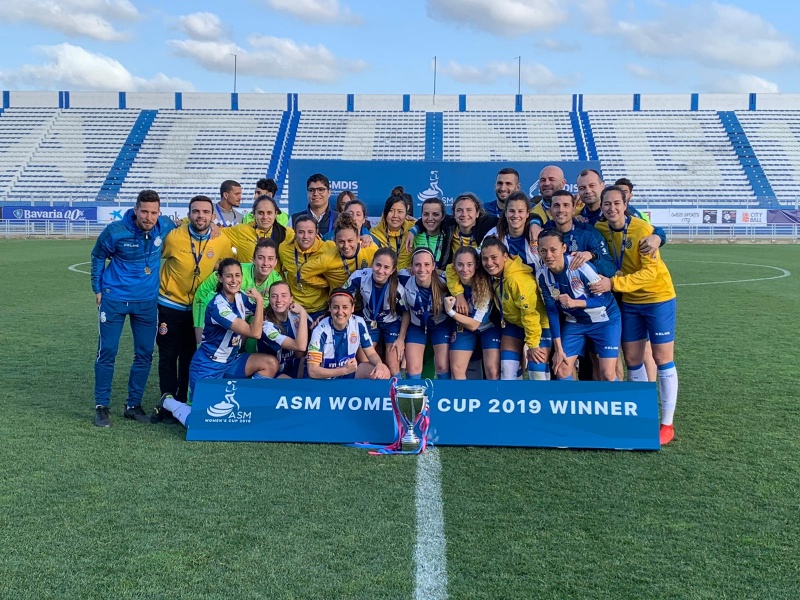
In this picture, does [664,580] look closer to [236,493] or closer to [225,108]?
[236,493]

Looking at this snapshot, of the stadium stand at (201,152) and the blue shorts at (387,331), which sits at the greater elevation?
the stadium stand at (201,152)

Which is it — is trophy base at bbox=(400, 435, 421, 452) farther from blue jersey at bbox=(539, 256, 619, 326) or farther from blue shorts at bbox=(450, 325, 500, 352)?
blue jersey at bbox=(539, 256, 619, 326)

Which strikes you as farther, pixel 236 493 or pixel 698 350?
pixel 698 350

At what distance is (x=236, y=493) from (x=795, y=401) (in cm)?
428

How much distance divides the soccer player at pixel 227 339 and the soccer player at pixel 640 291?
7.11 feet

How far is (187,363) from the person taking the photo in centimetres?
588

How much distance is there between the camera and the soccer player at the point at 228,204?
22.7ft

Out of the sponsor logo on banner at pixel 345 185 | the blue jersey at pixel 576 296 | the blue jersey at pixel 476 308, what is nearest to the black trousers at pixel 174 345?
the blue jersey at pixel 476 308

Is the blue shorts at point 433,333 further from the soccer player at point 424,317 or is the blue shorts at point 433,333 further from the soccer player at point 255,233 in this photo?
the soccer player at point 255,233

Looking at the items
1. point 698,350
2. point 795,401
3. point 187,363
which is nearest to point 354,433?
point 187,363

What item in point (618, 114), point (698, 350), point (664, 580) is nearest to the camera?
point (664, 580)

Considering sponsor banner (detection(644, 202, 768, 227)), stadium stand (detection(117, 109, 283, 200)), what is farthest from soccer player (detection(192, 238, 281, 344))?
stadium stand (detection(117, 109, 283, 200))

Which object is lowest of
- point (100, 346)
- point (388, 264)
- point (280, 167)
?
point (100, 346)

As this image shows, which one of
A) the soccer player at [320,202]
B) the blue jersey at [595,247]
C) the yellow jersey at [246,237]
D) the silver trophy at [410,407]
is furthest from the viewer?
the soccer player at [320,202]
